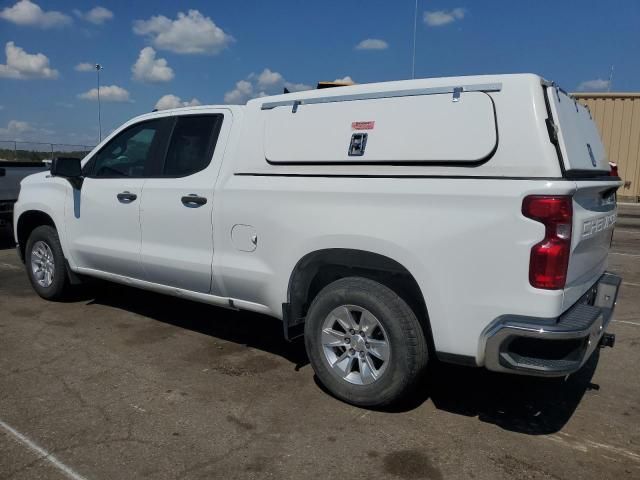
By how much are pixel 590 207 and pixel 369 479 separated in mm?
1970

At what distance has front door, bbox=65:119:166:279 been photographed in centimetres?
501

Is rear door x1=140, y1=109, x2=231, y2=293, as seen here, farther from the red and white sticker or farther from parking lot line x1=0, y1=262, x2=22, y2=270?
parking lot line x1=0, y1=262, x2=22, y2=270

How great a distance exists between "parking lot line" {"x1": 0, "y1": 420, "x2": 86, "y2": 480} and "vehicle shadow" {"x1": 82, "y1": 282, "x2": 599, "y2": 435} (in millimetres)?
1743

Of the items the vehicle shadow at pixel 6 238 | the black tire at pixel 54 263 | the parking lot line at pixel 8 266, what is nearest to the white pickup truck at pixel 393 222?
the black tire at pixel 54 263

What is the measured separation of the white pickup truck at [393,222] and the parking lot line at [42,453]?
160 cm

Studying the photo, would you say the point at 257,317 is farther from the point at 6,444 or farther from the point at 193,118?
the point at 6,444

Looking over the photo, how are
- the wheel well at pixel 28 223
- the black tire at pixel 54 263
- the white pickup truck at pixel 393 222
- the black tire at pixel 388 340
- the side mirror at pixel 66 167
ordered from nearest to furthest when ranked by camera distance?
the white pickup truck at pixel 393 222
the black tire at pixel 388 340
the side mirror at pixel 66 167
the black tire at pixel 54 263
the wheel well at pixel 28 223

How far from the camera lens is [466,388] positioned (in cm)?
417

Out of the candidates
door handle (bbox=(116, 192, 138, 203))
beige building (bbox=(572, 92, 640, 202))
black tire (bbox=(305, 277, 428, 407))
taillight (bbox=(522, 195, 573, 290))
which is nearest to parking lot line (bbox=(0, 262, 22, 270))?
door handle (bbox=(116, 192, 138, 203))

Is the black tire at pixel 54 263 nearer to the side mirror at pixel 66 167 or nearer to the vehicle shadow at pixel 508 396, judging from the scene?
the side mirror at pixel 66 167

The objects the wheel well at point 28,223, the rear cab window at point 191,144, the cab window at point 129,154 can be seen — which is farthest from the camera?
the wheel well at point 28,223

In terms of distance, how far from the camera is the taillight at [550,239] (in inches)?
116

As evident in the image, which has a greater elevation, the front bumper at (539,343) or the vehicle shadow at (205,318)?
the front bumper at (539,343)

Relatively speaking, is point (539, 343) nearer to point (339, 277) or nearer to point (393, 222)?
point (393, 222)
